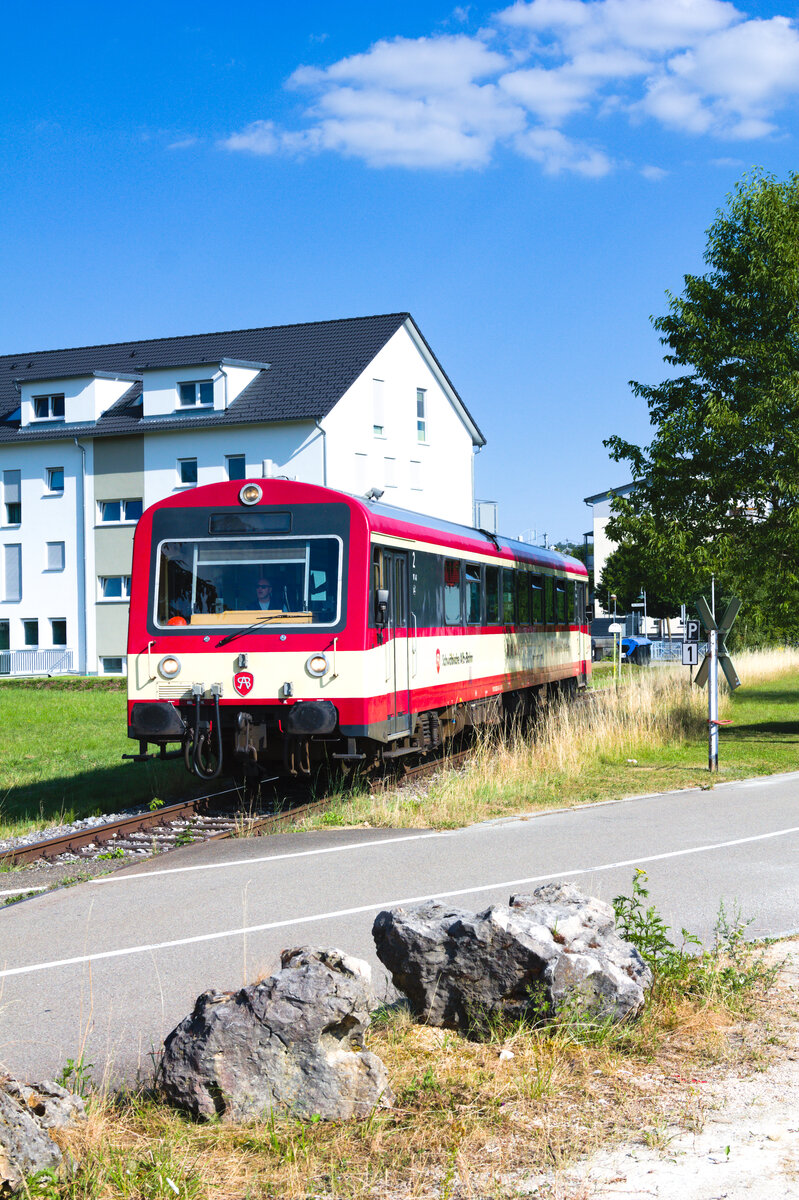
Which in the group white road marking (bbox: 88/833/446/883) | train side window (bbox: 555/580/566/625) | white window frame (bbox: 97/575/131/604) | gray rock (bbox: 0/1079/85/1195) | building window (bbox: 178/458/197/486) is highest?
building window (bbox: 178/458/197/486)

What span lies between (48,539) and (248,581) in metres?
36.7

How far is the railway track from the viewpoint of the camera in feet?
36.1

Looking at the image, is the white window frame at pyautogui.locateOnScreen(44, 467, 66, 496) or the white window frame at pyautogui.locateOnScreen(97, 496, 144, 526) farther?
the white window frame at pyautogui.locateOnScreen(44, 467, 66, 496)

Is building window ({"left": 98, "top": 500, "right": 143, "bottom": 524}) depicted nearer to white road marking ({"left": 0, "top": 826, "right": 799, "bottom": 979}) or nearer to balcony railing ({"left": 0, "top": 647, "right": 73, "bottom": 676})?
balcony railing ({"left": 0, "top": 647, "right": 73, "bottom": 676})

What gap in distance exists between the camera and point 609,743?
17875mm

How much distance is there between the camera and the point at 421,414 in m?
49.0

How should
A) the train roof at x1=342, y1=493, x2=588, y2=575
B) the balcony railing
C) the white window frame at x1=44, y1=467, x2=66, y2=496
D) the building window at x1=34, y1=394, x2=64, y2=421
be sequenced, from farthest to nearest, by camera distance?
the building window at x1=34, y1=394, x2=64, y2=421, the white window frame at x1=44, y1=467, x2=66, y2=496, the balcony railing, the train roof at x1=342, y1=493, x2=588, y2=575

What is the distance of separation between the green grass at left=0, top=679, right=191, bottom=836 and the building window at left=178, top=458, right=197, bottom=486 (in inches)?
681

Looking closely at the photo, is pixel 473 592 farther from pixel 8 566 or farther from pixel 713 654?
pixel 8 566

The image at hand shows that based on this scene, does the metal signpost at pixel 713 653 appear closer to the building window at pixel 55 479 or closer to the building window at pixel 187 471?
the building window at pixel 187 471

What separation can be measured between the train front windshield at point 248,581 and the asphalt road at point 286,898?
254 centimetres

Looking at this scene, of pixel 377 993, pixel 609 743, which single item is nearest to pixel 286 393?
pixel 609 743

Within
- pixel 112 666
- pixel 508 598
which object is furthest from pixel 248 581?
pixel 112 666

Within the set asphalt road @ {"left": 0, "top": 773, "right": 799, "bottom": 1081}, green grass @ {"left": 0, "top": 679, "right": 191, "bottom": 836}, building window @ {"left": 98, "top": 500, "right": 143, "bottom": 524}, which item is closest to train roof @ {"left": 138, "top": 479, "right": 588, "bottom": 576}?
asphalt road @ {"left": 0, "top": 773, "right": 799, "bottom": 1081}
